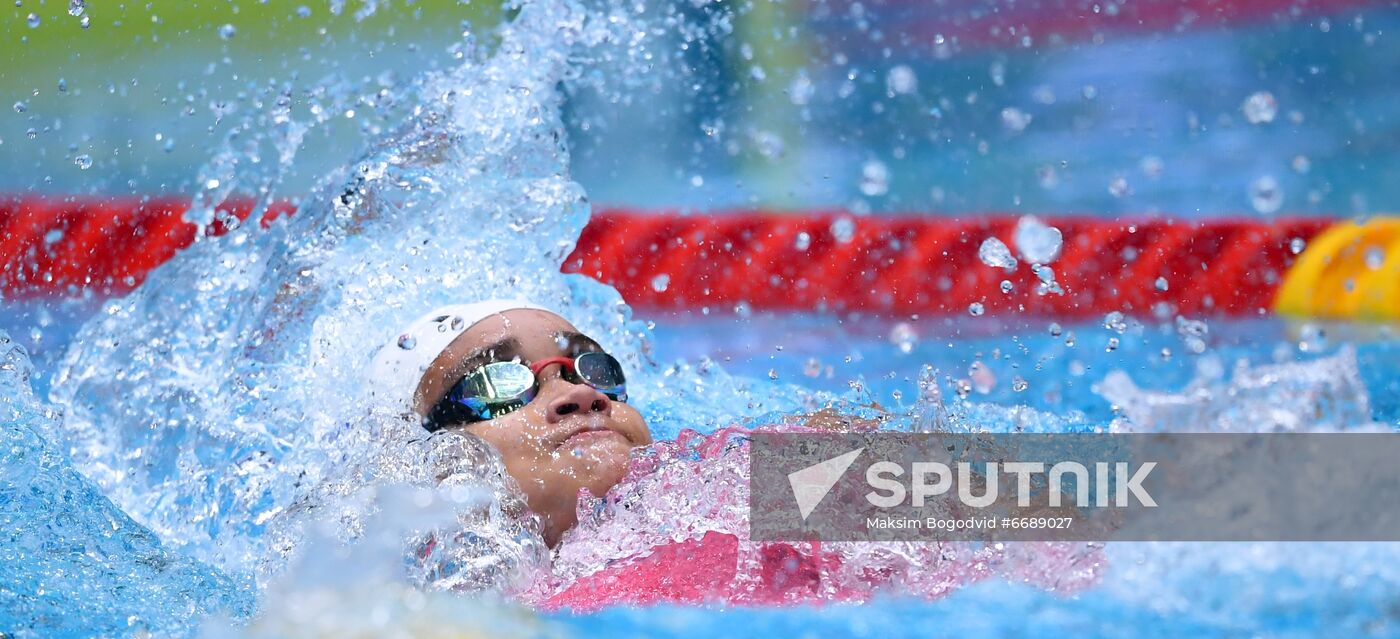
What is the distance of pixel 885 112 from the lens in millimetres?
4191

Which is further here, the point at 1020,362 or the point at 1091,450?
the point at 1020,362

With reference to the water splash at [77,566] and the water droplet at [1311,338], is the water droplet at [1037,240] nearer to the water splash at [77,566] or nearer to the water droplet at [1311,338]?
the water droplet at [1311,338]

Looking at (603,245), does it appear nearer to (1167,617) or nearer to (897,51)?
(897,51)

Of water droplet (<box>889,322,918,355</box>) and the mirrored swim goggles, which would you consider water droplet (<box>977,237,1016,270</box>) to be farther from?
the mirrored swim goggles

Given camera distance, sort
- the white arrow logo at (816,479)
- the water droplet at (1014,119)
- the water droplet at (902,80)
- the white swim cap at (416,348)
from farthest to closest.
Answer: the water droplet at (902,80) < the water droplet at (1014,119) < the white swim cap at (416,348) < the white arrow logo at (816,479)

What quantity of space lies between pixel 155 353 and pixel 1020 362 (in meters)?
1.84

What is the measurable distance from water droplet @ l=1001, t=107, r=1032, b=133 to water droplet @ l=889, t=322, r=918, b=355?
113cm

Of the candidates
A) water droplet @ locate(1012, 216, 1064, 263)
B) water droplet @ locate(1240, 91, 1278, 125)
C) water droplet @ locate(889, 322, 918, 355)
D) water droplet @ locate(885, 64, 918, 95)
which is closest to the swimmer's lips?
water droplet @ locate(889, 322, 918, 355)

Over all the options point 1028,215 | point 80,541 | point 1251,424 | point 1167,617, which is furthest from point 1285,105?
point 80,541

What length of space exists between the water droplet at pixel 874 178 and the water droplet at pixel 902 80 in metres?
0.39

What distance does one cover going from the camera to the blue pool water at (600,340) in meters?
1.27

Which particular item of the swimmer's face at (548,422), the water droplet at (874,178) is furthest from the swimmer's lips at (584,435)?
the water droplet at (874,178)

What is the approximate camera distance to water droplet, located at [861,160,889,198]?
3.82m

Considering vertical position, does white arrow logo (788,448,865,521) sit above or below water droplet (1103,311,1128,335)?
below
